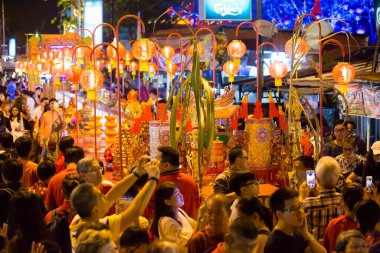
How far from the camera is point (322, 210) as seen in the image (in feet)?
22.3

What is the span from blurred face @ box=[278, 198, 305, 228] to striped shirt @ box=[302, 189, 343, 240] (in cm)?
122

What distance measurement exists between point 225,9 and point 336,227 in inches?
496

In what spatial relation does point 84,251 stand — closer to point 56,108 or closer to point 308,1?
point 56,108

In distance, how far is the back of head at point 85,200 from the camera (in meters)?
5.49

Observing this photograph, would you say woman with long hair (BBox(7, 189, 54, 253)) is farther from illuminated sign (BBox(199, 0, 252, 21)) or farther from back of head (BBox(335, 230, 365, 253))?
illuminated sign (BBox(199, 0, 252, 21))

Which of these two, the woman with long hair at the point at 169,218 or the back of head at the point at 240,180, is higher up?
the back of head at the point at 240,180

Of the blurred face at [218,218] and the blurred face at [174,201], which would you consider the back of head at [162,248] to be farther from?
the blurred face at [174,201]

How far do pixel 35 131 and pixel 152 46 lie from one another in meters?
6.19

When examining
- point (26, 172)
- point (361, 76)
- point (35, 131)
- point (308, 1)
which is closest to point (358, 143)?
point (361, 76)

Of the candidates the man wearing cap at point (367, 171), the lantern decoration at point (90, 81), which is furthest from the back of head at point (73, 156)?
the lantern decoration at point (90, 81)

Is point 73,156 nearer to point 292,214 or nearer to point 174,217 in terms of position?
point 174,217

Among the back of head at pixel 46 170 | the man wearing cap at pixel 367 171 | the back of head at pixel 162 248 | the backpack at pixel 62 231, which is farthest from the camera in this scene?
the man wearing cap at pixel 367 171

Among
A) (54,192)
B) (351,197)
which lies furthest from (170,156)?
(351,197)

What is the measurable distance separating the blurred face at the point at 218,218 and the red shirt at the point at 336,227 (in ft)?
3.66
